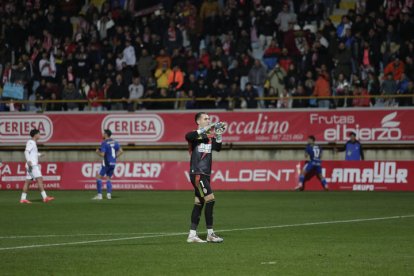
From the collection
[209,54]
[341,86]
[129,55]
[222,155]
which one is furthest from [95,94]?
[341,86]

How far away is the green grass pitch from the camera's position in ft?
41.2

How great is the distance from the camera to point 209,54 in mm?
36969

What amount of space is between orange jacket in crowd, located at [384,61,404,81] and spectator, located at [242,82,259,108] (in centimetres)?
538

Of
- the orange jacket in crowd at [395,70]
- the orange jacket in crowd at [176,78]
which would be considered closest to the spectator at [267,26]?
the orange jacket in crowd at [176,78]

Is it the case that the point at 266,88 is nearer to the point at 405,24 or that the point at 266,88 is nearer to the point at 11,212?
the point at 405,24

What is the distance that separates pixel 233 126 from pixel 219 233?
1973 centimetres

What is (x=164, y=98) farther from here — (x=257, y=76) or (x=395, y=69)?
(x=395, y=69)

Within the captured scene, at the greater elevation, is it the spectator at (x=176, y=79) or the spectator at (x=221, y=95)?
the spectator at (x=176, y=79)

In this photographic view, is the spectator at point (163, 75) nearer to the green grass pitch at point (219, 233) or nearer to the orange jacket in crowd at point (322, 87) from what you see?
the orange jacket in crowd at point (322, 87)

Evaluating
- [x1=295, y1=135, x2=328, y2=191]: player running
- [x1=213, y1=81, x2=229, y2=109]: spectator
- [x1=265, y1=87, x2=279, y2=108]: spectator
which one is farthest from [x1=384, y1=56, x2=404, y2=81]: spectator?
[x1=213, y1=81, x2=229, y2=109]: spectator

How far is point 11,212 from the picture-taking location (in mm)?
24531

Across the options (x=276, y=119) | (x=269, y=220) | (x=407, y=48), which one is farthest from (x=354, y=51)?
(x=269, y=220)

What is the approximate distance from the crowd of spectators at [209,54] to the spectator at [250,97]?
50 millimetres

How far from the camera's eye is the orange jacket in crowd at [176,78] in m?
36.8
